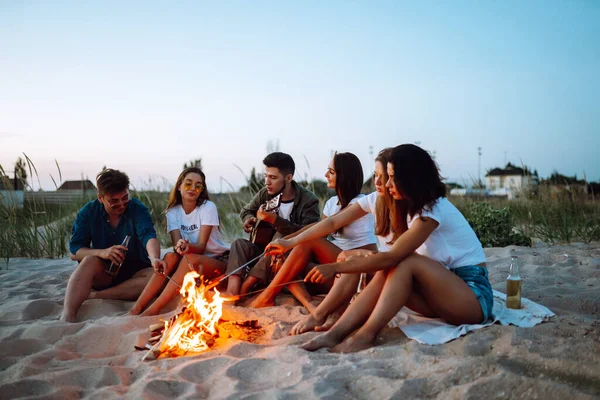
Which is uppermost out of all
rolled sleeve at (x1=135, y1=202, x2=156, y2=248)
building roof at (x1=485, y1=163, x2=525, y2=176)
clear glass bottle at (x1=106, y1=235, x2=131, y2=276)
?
building roof at (x1=485, y1=163, x2=525, y2=176)

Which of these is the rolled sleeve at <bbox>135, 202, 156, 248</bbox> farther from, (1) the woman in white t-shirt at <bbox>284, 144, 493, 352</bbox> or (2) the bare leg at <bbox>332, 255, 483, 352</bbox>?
(2) the bare leg at <bbox>332, 255, 483, 352</bbox>

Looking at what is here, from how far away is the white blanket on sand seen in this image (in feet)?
9.64

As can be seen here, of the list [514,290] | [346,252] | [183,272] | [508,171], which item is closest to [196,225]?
[183,272]

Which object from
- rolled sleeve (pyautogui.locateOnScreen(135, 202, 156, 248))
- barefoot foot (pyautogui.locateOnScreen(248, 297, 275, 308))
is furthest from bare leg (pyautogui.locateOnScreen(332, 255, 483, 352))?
rolled sleeve (pyautogui.locateOnScreen(135, 202, 156, 248))

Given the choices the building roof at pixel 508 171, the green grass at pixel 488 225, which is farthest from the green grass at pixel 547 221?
the building roof at pixel 508 171

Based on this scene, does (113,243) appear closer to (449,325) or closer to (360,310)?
(360,310)

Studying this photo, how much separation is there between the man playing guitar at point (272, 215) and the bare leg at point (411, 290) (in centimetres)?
144

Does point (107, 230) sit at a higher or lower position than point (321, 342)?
higher

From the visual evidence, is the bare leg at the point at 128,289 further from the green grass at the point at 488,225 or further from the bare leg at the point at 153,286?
the green grass at the point at 488,225

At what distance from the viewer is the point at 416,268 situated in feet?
9.78

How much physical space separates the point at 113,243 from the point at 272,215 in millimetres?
1390

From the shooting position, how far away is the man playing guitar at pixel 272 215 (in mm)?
4285

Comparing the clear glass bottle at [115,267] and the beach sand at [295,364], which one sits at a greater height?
the clear glass bottle at [115,267]

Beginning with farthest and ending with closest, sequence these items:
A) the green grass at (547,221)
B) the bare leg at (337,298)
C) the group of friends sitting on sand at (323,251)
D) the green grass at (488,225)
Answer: the green grass at (547,221), the green grass at (488,225), the bare leg at (337,298), the group of friends sitting on sand at (323,251)
